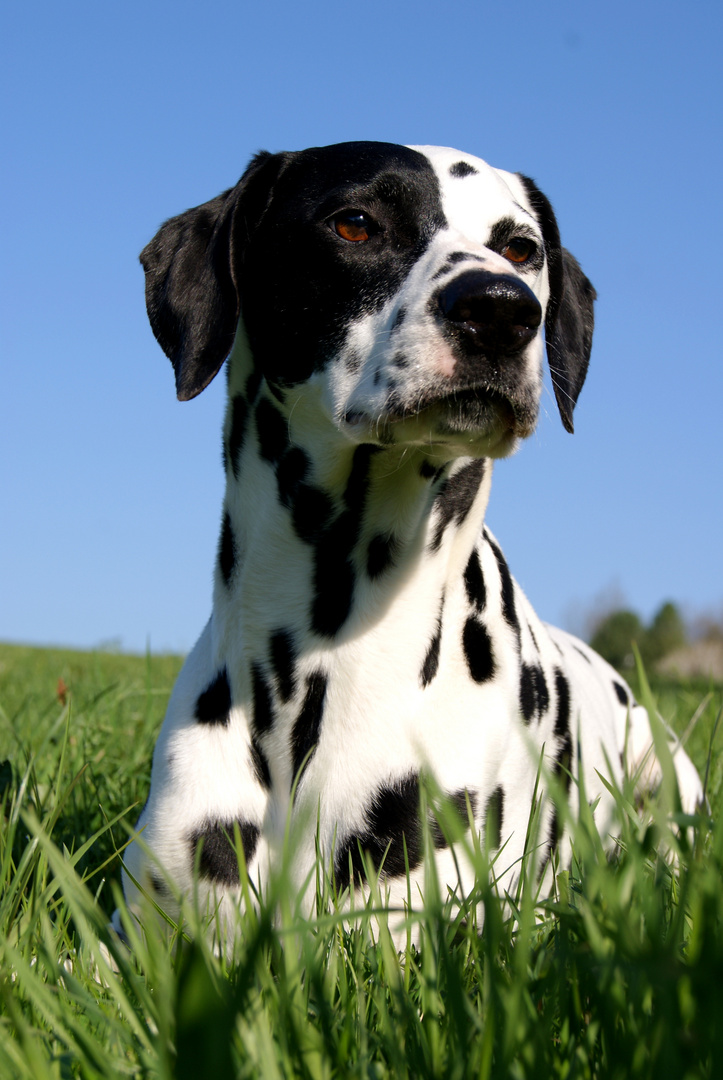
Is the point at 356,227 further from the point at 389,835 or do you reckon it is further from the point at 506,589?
the point at 389,835

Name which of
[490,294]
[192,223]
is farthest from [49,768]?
[490,294]

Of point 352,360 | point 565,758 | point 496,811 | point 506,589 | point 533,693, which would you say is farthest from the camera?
point 565,758

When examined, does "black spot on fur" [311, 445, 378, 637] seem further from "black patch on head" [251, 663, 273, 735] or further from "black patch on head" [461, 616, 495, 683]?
"black patch on head" [461, 616, 495, 683]

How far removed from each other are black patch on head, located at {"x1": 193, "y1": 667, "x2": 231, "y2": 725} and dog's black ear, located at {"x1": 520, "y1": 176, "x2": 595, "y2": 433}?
1.51m

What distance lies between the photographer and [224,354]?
3041mm

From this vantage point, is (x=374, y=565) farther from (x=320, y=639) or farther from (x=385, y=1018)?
(x=385, y=1018)

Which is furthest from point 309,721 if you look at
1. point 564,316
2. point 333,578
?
point 564,316

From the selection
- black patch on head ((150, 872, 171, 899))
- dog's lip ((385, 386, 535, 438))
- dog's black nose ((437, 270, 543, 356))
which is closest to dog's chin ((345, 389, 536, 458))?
dog's lip ((385, 386, 535, 438))

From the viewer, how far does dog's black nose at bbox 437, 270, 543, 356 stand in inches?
95.7

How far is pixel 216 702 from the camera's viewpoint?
300 cm

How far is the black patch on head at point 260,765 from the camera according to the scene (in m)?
2.88

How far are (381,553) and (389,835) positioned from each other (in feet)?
2.77

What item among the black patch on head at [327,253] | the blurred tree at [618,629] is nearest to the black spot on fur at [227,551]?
the black patch on head at [327,253]

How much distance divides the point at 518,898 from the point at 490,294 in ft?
4.87
